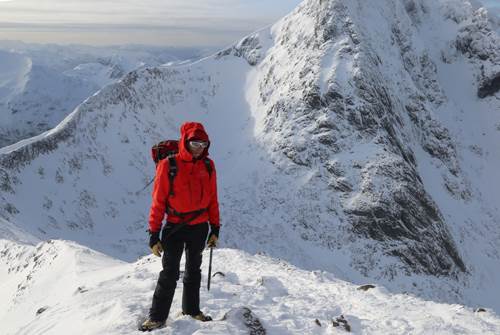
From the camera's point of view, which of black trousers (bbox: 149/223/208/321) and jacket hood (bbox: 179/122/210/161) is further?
black trousers (bbox: 149/223/208/321)

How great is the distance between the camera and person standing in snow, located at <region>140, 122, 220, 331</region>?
693 centimetres

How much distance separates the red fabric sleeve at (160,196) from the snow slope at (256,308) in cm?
180

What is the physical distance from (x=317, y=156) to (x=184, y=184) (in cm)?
4312

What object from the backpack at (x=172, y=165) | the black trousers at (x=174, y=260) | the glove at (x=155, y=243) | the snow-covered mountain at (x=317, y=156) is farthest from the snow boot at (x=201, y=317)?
the snow-covered mountain at (x=317, y=156)

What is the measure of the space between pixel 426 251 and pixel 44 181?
123 feet

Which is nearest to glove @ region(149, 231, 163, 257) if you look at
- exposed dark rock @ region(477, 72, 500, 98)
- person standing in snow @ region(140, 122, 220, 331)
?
person standing in snow @ region(140, 122, 220, 331)

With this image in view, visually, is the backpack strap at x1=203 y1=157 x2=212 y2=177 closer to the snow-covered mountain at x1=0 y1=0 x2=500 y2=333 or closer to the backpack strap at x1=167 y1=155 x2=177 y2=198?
the backpack strap at x1=167 y1=155 x2=177 y2=198

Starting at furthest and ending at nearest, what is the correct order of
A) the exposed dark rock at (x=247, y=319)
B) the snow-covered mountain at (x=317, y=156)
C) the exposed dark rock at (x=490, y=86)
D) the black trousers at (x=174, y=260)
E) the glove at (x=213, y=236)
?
the exposed dark rock at (x=490, y=86) < the snow-covered mountain at (x=317, y=156) < the glove at (x=213, y=236) < the exposed dark rock at (x=247, y=319) < the black trousers at (x=174, y=260)

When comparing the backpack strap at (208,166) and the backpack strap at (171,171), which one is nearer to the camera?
the backpack strap at (171,171)

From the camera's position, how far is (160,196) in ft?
22.8

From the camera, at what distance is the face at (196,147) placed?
269 inches

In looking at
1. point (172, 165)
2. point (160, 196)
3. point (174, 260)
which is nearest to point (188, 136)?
point (172, 165)

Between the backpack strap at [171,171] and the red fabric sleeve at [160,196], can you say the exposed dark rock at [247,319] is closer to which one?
the red fabric sleeve at [160,196]

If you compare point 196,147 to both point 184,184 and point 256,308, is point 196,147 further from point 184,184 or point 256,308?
point 256,308
